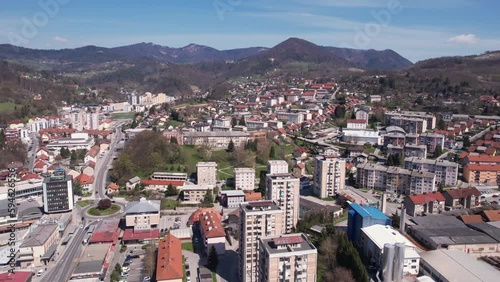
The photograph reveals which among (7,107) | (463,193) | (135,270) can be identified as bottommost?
(135,270)

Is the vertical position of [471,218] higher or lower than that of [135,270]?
higher

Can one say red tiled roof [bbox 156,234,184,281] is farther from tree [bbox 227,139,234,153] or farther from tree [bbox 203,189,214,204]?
tree [bbox 227,139,234,153]

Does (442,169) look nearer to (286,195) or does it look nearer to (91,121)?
(286,195)

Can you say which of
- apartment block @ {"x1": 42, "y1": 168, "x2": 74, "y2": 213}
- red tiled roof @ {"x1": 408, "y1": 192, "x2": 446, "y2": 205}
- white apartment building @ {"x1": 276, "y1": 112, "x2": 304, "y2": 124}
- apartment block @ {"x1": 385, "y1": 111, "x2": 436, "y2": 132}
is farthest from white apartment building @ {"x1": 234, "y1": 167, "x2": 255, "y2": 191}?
apartment block @ {"x1": 385, "y1": 111, "x2": 436, "y2": 132}

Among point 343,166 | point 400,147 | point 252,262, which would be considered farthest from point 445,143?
point 252,262

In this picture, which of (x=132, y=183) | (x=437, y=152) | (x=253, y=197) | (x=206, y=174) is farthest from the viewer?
(x=437, y=152)

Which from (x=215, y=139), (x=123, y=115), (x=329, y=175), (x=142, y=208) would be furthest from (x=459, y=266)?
(x=123, y=115)

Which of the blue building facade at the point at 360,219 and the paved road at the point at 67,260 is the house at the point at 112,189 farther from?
the blue building facade at the point at 360,219
